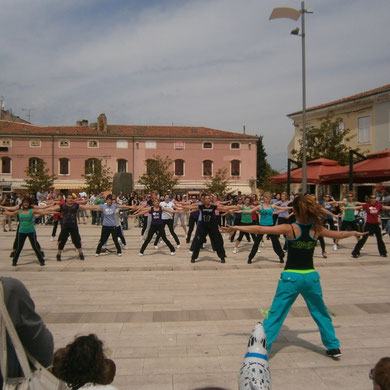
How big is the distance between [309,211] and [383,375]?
2595mm

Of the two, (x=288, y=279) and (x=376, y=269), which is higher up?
(x=288, y=279)

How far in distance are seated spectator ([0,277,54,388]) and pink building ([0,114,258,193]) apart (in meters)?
45.3

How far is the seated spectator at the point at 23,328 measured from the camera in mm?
2051

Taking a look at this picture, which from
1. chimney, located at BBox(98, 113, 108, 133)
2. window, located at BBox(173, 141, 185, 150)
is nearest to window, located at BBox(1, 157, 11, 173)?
chimney, located at BBox(98, 113, 108, 133)

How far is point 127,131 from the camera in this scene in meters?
49.2

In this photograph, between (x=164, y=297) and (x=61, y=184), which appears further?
(x=61, y=184)

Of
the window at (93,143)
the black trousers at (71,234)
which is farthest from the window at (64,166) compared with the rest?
the black trousers at (71,234)

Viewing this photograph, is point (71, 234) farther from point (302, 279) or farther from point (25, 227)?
point (302, 279)

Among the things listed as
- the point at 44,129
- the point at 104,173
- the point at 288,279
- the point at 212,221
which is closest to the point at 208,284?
the point at 212,221

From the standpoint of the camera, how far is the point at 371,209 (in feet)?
36.2

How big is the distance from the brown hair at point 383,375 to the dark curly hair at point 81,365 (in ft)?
4.65

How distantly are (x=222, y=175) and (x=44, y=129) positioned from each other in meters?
23.2

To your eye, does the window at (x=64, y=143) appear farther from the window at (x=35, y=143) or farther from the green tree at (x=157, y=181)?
the green tree at (x=157, y=181)

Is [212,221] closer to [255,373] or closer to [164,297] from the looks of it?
[164,297]
